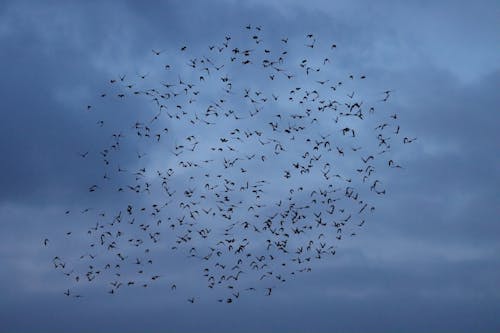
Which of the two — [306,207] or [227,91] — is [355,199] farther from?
[227,91]

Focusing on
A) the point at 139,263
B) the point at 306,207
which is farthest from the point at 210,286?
the point at 306,207

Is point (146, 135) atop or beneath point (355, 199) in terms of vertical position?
atop

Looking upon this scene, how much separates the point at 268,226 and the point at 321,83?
15.1 m

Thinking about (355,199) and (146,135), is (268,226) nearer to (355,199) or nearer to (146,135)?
(355,199)

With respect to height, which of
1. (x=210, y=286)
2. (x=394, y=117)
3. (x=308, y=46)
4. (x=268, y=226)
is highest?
(x=308, y=46)

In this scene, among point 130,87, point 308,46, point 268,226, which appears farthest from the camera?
point 268,226

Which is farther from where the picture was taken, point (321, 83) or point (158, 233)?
point (158, 233)

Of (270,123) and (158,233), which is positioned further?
(158,233)

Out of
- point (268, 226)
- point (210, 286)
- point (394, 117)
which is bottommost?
point (210, 286)

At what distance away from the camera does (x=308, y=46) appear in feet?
192

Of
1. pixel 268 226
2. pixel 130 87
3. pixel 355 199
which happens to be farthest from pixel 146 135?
pixel 355 199

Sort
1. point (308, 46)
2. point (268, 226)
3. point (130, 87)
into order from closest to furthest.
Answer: point (308, 46) < point (130, 87) < point (268, 226)

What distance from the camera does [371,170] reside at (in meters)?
66.0

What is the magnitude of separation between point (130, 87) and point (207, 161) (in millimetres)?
8948
